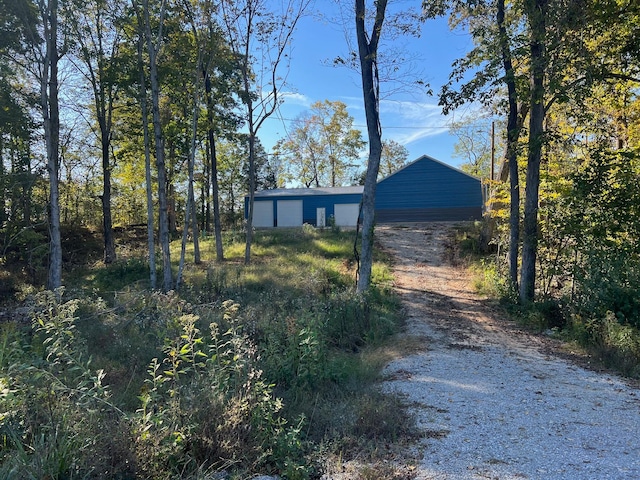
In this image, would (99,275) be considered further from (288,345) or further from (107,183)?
(288,345)

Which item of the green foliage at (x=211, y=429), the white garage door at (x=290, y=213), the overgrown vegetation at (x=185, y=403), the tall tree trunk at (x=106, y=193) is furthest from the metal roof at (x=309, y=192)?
the green foliage at (x=211, y=429)

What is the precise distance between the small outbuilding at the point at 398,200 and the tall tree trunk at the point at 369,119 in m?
14.0

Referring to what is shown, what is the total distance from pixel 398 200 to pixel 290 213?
778cm

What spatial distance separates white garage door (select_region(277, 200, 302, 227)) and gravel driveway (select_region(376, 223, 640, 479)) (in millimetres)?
20350

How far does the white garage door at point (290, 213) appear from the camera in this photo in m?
28.1

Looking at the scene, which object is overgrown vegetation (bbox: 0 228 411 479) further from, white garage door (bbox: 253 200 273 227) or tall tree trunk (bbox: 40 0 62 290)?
white garage door (bbox: 253 200 273 227)

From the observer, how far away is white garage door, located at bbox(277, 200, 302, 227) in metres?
28.1

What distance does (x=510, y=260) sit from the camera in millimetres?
10180

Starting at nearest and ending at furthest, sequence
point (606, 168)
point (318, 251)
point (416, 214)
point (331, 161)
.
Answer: point (606, 168), point (318, 251), point (416, 214), point (331, 161)

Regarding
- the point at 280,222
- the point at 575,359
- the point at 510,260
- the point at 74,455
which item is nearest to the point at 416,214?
the point at 280,222

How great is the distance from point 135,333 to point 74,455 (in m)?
4.27

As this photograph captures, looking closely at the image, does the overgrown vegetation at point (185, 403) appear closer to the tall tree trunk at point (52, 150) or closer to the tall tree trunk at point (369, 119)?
the tall tree trunk at point (369, 119)

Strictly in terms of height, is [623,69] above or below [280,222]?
above

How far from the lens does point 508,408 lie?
405cm
